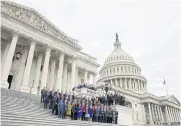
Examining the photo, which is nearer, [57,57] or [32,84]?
[32,84]

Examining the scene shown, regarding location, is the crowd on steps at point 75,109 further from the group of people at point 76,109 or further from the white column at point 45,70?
the white column at point 45,70

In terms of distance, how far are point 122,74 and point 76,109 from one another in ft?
188

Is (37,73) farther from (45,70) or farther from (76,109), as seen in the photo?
(76,109)

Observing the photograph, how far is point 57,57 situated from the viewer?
2767 cm

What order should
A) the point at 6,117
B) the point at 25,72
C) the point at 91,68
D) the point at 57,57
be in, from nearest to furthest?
the point at 6,117 → the point at 25,72 → the point at 57,57 → the point at 91,68

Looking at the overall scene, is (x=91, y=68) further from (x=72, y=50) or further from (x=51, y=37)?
(x=51, y=37)

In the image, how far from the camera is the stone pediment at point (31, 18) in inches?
808

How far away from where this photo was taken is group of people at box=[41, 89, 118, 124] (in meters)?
12.4

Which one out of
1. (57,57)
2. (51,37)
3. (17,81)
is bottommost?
(17,81)

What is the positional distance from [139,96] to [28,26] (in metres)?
41.8

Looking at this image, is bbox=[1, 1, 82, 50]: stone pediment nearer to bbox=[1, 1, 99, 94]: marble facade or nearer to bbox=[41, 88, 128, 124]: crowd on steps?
bbox=[1, 1, 99, 94]: marble facade

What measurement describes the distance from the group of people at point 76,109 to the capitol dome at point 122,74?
45994mm

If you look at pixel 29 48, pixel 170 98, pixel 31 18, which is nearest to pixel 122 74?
pixel 170 98

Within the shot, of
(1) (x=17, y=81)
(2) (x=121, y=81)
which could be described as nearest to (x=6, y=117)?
(1) (x=17, y=81)
